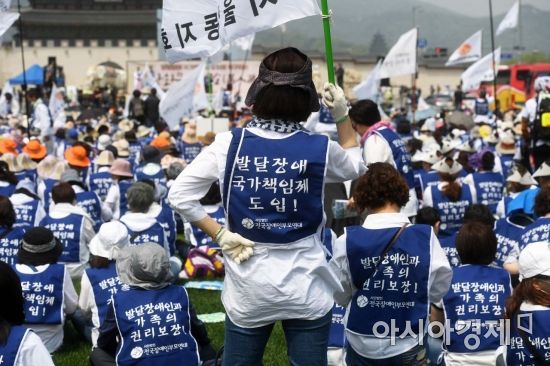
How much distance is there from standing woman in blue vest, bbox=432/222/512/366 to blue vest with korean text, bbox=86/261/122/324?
2212 mm

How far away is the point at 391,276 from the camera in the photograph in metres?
3.63

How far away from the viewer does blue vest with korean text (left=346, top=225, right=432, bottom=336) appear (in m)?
3.62

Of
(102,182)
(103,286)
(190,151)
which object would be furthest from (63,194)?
(190,151)

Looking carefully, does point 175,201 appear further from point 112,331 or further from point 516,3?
point 516,3

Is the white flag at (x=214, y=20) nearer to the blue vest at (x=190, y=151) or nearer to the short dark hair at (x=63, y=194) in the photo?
the short dark hair at (x=63, y=194)

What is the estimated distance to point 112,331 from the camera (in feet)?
14.2

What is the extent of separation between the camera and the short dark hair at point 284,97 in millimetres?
2998

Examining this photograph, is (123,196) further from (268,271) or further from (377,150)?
(268,271)

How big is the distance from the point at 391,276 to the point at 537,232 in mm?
1996

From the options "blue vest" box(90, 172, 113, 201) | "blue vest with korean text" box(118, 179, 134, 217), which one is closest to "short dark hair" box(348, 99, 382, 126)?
"blue vest with korean text" box(118, 179, 134, 217)

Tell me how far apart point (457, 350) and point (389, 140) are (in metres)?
2.11

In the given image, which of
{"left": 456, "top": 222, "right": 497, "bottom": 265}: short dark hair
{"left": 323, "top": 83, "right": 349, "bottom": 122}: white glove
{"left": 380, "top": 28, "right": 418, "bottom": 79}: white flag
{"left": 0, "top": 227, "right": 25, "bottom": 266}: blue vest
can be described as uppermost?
{"left": 380, "top": 28, "right": 418, "bottom": 79}: white flag

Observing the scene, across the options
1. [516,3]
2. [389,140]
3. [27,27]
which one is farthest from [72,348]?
[27,27]

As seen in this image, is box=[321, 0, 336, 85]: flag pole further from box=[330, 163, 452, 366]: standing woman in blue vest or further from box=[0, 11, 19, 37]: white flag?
box=[0, 11, 19, 37]: white flag
